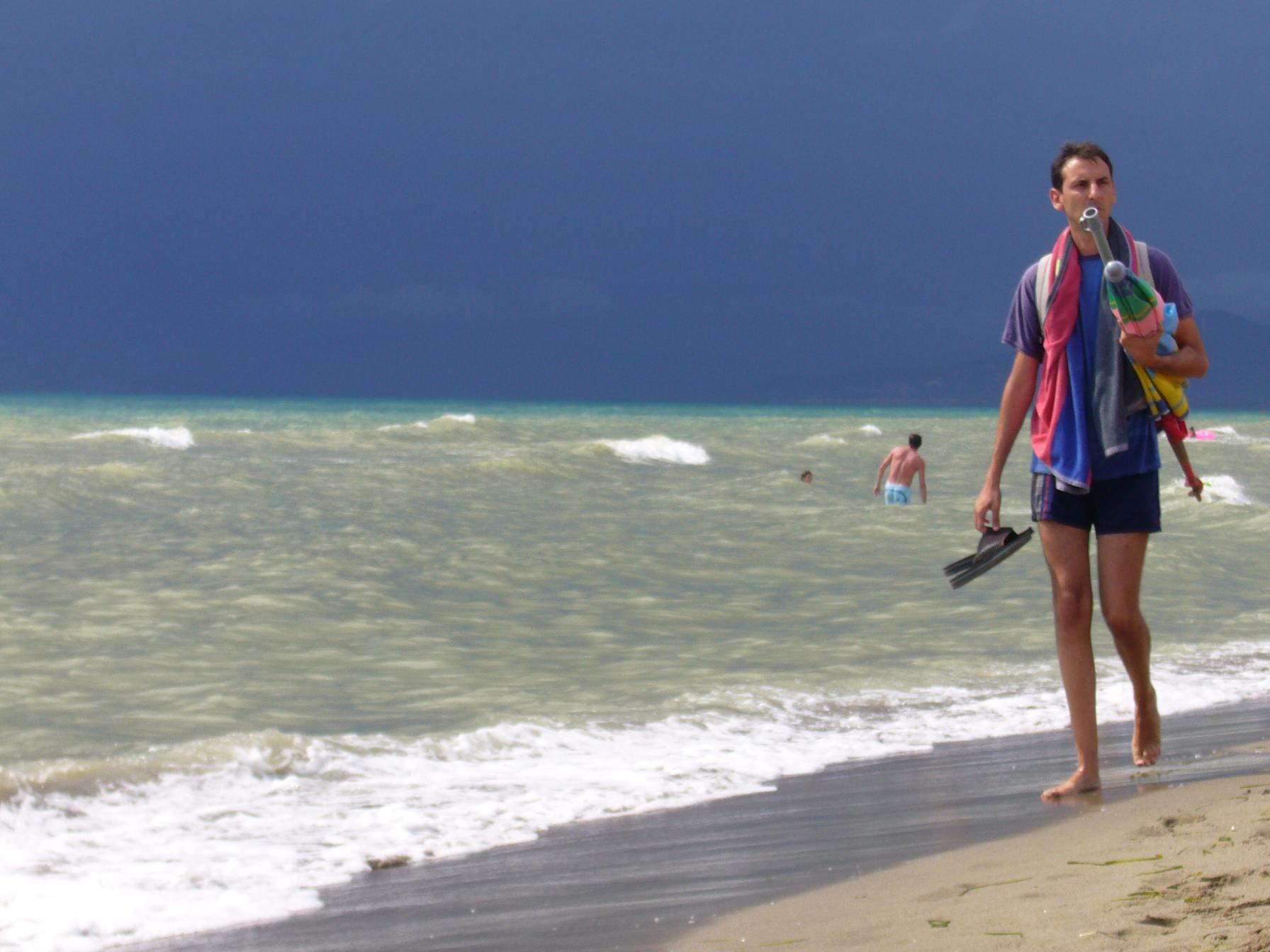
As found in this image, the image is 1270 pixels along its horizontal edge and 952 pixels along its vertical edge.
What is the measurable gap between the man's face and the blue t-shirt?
0.48 feet

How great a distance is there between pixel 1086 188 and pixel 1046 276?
29 centimetres

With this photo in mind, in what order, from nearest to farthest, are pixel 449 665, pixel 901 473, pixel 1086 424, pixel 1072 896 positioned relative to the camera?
1. pixel 1072 896
2. pixel 1086 424
3. pixel 449 665
4. pixel 901 473

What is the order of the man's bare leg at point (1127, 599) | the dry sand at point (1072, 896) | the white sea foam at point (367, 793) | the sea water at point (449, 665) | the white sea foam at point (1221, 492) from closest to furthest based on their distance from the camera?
the dry sand at point (1072, 896)
the white sea foam at point (367, 793)
the man's bare leg at point (1127, 599)
the sea water at point (449, 665)
the white sea foam at point (1221, 492)

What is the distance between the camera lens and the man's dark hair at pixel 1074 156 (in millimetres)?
4055

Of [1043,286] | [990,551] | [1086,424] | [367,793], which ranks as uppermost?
[1043,286]

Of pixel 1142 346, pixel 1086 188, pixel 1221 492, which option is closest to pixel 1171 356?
pixel 1142 346

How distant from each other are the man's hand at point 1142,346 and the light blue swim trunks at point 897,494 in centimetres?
1440

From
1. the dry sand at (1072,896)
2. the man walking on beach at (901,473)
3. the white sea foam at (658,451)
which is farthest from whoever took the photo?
the white sea foam at (658,451)

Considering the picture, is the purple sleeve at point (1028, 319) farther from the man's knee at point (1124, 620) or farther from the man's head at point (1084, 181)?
the man's knee at point (1124, 620)

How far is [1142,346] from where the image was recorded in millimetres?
3805

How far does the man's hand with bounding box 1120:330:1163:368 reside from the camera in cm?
380

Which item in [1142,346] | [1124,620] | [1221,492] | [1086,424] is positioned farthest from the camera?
[1221,492]

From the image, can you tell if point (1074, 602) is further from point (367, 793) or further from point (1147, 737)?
point (367, 793)

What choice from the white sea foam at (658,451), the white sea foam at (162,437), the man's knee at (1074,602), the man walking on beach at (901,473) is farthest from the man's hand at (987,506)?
the white sea foam at (162,437)
